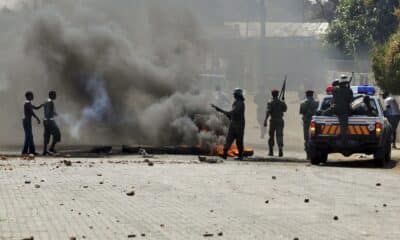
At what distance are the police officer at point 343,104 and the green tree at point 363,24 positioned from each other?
1126 inches

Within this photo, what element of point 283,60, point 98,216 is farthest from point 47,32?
point 98,216

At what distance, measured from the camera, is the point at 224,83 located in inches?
1548

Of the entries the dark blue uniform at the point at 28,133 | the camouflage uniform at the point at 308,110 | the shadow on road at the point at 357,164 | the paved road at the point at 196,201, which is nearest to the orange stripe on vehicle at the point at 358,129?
the shadow on road at the point at 357,164

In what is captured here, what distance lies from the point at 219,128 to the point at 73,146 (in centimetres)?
438

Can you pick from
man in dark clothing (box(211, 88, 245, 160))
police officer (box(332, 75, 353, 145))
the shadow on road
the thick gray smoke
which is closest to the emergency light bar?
police officer (box(332, 75, 353, 145))

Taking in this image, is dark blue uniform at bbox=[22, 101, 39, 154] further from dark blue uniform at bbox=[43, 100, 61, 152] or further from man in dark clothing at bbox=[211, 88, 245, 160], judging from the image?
man in dark clothing at bbox=[211, 88, 245, 160]

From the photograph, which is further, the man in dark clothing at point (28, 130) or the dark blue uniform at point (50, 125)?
the dark blue uniform at point (50, 125)

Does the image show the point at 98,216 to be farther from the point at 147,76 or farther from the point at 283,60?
the point at 283,60

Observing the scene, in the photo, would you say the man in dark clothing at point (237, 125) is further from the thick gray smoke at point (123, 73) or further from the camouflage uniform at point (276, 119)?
the thick gray smoke at point (123, 73)

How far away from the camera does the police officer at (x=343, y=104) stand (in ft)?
67.1

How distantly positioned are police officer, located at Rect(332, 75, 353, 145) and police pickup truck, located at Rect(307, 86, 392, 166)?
0.28 ft

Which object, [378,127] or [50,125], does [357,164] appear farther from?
[50,125]

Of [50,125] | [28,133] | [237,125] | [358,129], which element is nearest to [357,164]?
[358,129]

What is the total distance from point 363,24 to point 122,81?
2663 centimetres
